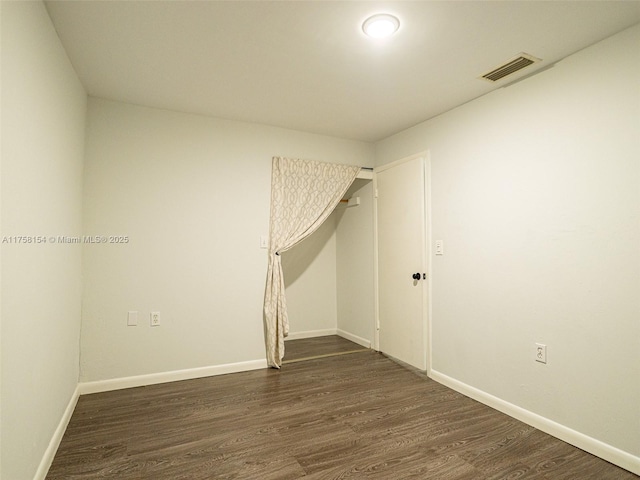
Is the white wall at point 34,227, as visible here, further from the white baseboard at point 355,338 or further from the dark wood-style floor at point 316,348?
the white baseboard at point 355,338

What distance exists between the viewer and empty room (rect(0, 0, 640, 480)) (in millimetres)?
1824

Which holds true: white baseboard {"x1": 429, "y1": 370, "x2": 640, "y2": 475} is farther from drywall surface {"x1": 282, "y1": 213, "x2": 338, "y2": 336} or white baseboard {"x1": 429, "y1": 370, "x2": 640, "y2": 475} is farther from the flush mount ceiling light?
the flush mount ceiling light

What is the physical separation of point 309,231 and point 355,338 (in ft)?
5.30

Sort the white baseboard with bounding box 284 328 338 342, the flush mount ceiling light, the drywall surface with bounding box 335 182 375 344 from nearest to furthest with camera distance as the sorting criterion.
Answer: the flush mount ceiling light, the drywall surface with bounding box 335 182 375 344, the white baseboard with bounding box 284 328 338 342

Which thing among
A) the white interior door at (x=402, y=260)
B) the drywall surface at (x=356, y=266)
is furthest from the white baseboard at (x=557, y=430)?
the drywall surface at (x=356, y=266)

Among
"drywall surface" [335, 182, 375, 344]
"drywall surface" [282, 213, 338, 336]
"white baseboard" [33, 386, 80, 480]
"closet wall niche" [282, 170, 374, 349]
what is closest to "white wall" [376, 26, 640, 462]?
"drywall surface" [335, 182, 375, 344]

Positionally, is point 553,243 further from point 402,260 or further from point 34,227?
point 34,227

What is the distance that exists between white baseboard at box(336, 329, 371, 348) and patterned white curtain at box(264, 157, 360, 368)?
3.88 ft

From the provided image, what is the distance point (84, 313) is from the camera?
285 cm

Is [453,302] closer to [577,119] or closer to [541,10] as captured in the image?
[577,119]

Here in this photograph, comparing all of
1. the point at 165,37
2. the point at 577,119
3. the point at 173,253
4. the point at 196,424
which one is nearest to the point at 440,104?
the point at 577,119

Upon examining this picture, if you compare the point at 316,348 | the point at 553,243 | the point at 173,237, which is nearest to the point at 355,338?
the point at 316,348

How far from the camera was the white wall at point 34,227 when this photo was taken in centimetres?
137

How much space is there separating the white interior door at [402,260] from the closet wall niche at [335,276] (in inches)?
12.3
